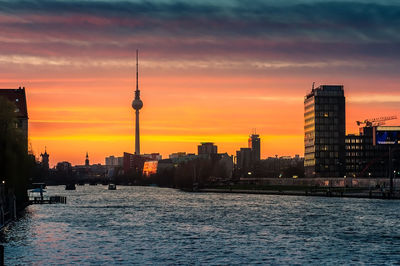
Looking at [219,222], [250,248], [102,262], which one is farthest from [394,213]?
[102,262]

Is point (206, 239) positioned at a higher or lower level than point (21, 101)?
lower

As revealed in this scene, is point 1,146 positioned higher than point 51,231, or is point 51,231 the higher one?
point 1,146

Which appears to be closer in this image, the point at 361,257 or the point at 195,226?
the point at 361,257

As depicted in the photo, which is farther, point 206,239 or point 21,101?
point 21,101

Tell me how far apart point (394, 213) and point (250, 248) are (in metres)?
56.8

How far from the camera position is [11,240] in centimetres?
7850

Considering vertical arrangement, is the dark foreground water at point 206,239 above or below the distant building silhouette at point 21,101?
below

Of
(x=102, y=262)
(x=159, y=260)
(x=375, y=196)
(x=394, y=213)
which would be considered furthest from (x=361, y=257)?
(x=375, y=196)

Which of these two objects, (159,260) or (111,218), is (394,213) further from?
(159,260)

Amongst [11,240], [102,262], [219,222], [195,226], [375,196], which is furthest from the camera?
[375,196]

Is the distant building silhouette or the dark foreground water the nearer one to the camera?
the dark foreground water

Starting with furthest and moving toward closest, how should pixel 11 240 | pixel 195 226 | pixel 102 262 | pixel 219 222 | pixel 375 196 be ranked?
1. pixel 375 196
2. pixel 219 222
3. pixel 195 226
4. pixel 11 240
5. pixel 102 262

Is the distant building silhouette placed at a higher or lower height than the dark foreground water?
higher

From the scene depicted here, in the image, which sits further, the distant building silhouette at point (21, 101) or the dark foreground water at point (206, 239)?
the distant building silhouette at point (21, 101)
